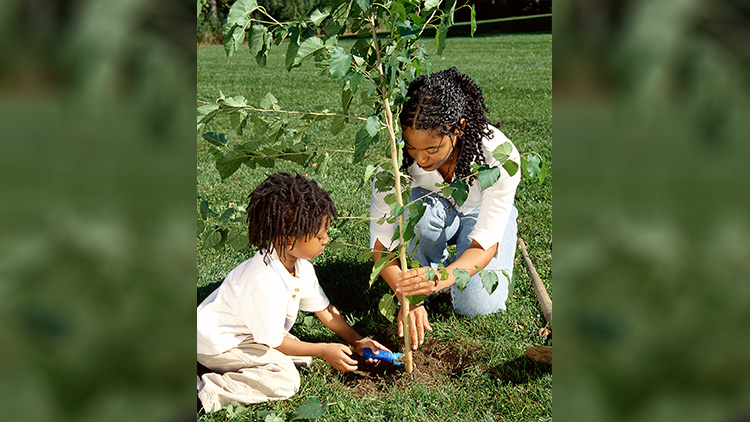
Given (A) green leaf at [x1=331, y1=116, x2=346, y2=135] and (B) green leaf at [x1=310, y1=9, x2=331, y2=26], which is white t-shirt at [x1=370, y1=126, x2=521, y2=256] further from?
(B) green leaf at [x1=310, y1=9, x2=331, y2=26]

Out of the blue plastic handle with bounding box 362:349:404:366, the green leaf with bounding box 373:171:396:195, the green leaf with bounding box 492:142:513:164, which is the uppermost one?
the green leaf with bounding box 492:142:513:164

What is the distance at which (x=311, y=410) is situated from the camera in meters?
2.31

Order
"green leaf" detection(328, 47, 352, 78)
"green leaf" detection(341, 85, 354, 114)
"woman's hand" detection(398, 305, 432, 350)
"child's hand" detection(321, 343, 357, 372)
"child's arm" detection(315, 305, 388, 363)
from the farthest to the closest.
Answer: "child's arm" detection(315, 305, 388, 363) < "woman's hand" detection(398, 305, 432, 350) < "child's hand" detection(321, 343, 357, 372) < "green leaf" detection(341, 85, 354, 114) < "green leaf" detection(328, 47, 352, 78)

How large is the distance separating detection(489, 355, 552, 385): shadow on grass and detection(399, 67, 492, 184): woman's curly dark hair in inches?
34.0

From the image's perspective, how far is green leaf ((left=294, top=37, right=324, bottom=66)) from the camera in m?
1.95

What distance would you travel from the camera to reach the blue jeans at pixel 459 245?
312cm

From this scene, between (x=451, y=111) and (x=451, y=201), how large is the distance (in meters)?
0.99

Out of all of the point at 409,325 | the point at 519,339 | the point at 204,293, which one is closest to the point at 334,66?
the point at 409,325

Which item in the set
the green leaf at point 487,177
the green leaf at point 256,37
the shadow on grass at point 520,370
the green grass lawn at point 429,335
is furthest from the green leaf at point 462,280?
the green leaf at point 256,37

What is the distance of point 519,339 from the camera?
2914mm

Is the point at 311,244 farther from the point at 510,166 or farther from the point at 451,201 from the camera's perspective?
the point at 451,201
